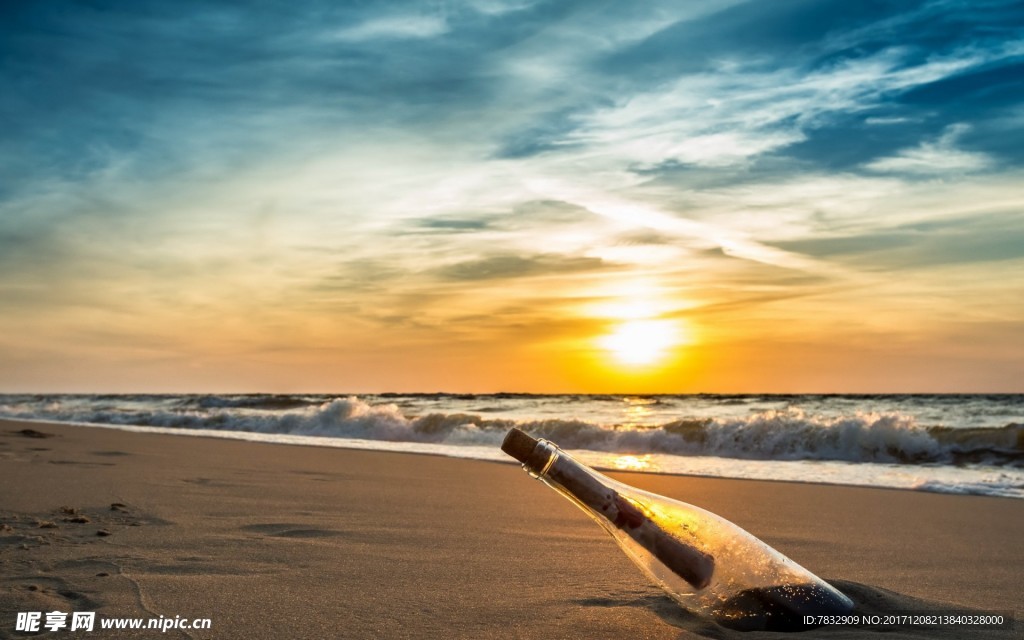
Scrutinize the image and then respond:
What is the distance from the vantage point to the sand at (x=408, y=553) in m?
1.98

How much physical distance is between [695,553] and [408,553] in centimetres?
146

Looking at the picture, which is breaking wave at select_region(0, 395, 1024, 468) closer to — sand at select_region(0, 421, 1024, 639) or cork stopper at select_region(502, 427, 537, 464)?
sand at select_region(0, 421, 1024, 639)

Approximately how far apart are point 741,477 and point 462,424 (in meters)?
9.36

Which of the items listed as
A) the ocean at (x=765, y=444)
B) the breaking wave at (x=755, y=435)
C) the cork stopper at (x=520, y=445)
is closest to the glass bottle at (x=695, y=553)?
the cork stopper at (x=520, y=445)

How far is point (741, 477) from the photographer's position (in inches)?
284

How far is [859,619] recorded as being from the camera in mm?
1828

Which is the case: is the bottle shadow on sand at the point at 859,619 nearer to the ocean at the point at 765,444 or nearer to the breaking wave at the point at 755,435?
the ocean at the point at 765,444

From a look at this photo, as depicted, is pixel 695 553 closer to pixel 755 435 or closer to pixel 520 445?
pixel 520 445

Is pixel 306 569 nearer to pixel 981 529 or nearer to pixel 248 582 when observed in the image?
pixel 248 582

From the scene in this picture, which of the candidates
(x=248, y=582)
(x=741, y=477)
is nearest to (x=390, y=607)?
(x=248, y=582)

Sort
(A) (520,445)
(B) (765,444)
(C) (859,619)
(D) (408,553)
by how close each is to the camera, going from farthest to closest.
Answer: (B) (765,444) < (D) (408,553) < (C) (859,619) < (A) (520,445)

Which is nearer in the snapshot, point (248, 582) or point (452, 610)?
point (452, 610)

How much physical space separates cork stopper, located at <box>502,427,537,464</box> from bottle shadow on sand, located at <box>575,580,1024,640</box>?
22.3 inches

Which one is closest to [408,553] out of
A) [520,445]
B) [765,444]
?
[520,445]
